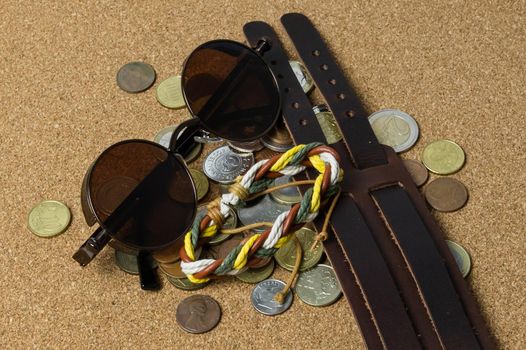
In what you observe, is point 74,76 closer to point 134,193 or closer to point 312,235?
point 134,193

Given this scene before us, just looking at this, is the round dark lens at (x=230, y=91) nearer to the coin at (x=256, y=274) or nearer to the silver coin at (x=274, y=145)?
the silver coin at (x=274, y=145)

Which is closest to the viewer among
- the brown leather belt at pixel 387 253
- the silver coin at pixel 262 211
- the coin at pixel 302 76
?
the brown leather belt at pixel 387 253

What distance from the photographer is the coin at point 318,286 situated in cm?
92

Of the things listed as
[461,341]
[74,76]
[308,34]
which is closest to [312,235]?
[461,341]

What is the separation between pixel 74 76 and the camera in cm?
116

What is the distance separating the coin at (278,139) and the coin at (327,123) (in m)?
0.05

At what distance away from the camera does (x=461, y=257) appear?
0.95 meters

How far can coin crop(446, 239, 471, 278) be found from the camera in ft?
3.07

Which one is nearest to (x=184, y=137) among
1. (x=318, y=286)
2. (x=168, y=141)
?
(x=168, y=141)

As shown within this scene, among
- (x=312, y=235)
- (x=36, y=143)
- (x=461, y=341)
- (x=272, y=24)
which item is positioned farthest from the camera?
(x=272, y=24)

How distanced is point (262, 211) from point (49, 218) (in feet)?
0.91

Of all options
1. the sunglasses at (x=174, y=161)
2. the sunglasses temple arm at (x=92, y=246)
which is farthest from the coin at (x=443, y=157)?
the sunglasses temple arm at (x=92, y=246)

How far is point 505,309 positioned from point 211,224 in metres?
0.36

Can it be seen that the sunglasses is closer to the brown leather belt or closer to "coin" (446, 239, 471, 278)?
the brown leather belt
